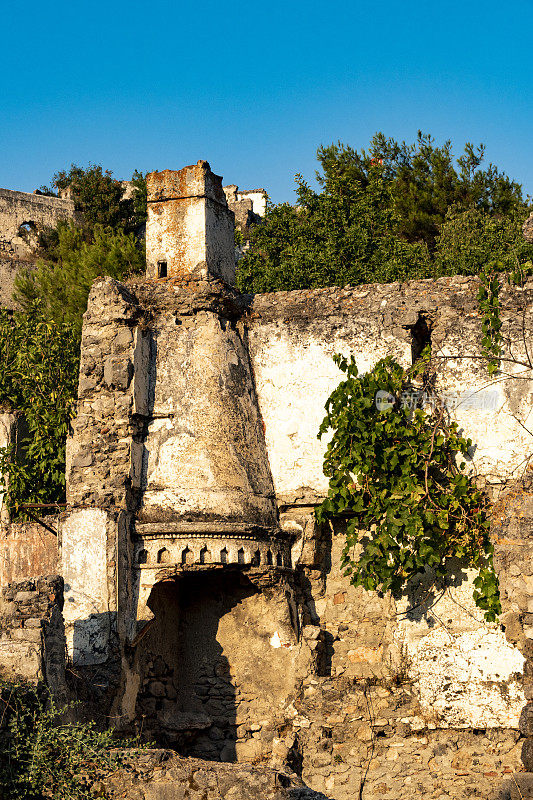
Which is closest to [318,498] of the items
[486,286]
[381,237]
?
[486,286]

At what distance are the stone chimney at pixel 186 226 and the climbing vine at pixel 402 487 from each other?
246 cm

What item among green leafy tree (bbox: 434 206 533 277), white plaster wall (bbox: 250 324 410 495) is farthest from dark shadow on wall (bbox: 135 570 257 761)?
green leafy tree (bbox: 434 206 533 277)

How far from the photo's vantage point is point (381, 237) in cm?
2214

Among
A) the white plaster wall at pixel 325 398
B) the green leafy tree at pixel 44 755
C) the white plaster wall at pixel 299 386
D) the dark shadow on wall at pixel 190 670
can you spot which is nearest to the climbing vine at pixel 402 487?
the white plaster wall at pixel 325 398

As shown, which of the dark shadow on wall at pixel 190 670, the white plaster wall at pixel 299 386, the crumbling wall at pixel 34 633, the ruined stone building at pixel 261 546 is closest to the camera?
the crumbling wall at pixel 34 633

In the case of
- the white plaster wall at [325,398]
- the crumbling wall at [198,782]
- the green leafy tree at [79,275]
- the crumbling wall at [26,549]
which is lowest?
the crumbling wall at [198,782]

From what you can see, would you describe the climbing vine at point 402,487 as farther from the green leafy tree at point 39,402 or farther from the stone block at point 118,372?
the green leafy tree at point 39,402

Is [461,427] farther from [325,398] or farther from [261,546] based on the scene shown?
[261,546]

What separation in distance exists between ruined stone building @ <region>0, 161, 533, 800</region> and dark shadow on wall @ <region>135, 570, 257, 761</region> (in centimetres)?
2

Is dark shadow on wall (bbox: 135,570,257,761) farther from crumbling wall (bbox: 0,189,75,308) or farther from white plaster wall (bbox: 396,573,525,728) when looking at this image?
crumbling wall (bbox: 0,189,75,308)

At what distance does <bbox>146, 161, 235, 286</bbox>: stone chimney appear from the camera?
12648mm

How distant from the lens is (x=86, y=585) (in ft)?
35.5

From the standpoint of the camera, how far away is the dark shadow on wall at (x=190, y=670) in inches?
445

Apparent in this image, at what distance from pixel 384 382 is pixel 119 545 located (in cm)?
335
